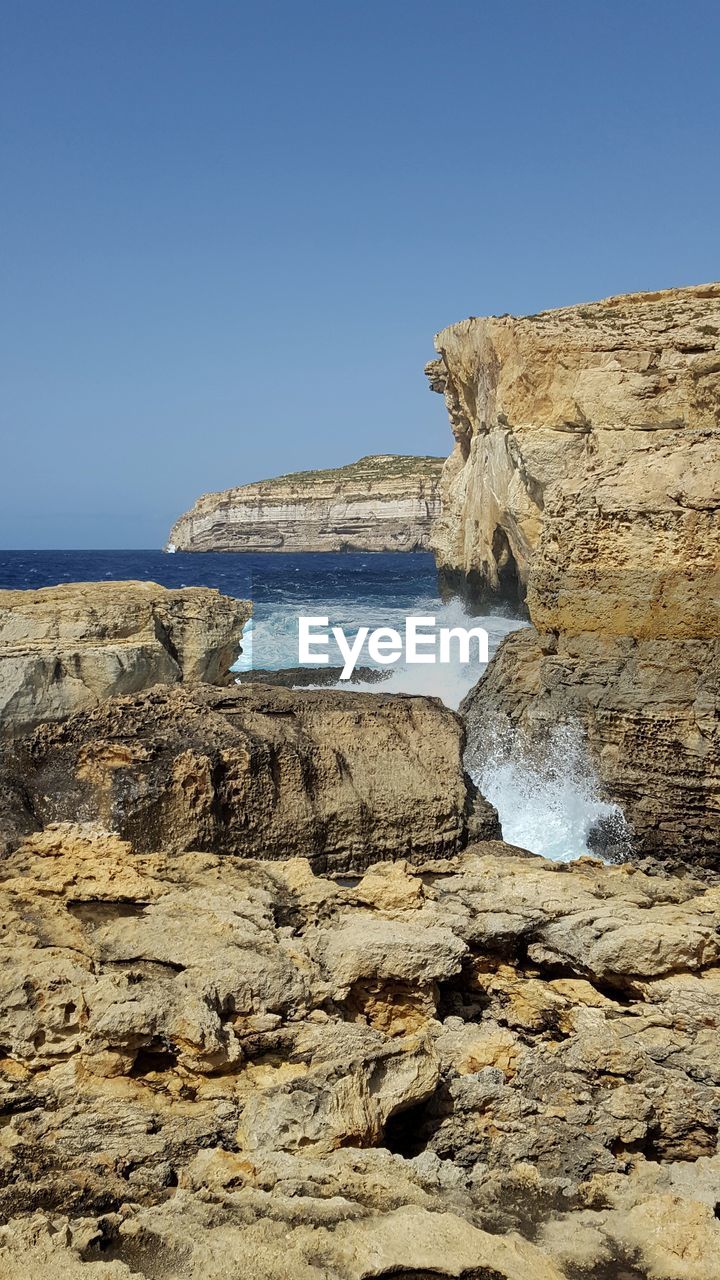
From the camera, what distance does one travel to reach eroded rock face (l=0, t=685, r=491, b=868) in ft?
18.4

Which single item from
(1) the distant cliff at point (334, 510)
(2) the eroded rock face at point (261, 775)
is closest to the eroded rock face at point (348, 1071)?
(2) the eroded rock face at point (261, 775)

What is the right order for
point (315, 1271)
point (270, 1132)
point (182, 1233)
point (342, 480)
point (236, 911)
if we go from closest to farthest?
point (315, 1271)
point (182, 1233)
point (270, 1132)
point (236, 911)
point (342, 480)

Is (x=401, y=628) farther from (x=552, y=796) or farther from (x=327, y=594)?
(x=552, y=796)

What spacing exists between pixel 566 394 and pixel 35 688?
1363 cm

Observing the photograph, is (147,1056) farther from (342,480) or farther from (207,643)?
(342,480)

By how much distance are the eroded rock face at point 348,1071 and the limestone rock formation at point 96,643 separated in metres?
4.81

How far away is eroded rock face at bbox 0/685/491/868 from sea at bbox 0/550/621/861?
359cm

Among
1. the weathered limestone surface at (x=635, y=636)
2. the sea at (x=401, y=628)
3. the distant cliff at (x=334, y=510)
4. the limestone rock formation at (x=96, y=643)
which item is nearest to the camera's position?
the weathered limestone surface at (x=635, y=636)

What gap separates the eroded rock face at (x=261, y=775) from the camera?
5609 millimetres

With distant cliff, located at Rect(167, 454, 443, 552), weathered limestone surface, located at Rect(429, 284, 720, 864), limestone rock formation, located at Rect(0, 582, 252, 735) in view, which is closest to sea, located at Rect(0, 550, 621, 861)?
weathered limestone surface, located at Rect(429, 284, 720, 864)

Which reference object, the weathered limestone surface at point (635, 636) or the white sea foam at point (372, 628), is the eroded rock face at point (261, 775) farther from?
the white sea foam at point (372, 628)

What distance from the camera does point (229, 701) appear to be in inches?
258

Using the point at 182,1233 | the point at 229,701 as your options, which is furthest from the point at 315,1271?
the point at 229,701

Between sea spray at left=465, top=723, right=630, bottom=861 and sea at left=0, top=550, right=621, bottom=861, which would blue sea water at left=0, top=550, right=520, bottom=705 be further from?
sea spray at left=465, top=723, right=630, bottom=861
